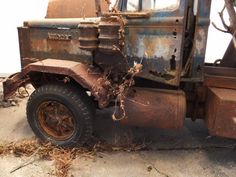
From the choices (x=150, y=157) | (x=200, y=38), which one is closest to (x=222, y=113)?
(x=200, y=38)

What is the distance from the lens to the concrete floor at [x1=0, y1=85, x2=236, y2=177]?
11.4 ft

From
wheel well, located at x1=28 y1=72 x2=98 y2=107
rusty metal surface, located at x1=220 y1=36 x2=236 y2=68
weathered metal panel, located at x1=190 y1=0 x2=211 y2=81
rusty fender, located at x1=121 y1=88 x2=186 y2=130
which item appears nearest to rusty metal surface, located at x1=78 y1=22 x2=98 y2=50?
wheel well, located at x1=28 y1=72 x2=98 y2=107

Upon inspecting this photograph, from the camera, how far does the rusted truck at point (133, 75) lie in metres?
3.42

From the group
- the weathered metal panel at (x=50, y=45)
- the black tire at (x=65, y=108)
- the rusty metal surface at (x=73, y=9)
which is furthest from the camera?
the rusty metal surface at (x=73, y=9)

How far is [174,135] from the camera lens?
425 cm

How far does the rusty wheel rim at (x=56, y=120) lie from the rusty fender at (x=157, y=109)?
0.62m

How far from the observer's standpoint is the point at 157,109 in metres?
3.52

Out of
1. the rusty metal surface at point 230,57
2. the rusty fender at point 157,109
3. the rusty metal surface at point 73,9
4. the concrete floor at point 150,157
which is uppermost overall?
the rusty metal surface at point 73,9

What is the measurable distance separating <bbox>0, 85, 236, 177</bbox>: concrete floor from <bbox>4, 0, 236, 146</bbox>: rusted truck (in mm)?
348

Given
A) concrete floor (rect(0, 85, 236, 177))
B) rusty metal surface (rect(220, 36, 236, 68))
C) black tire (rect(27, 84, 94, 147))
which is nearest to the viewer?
concrete floor (rect(0, 85, 236, 177))

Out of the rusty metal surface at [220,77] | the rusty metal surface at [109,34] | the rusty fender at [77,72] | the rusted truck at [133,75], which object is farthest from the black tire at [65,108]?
the rusty metal surface at [220,77]

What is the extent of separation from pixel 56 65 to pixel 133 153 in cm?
124

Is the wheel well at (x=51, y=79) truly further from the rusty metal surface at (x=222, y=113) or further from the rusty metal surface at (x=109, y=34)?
A: the rusty metal surface at (x=222, y=113)

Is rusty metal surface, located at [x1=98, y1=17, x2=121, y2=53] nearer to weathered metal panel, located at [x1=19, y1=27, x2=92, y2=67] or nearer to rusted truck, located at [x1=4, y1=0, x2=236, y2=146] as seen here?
rusted truck, located at [x1=4, y1=0, x2=236, y2=146]
